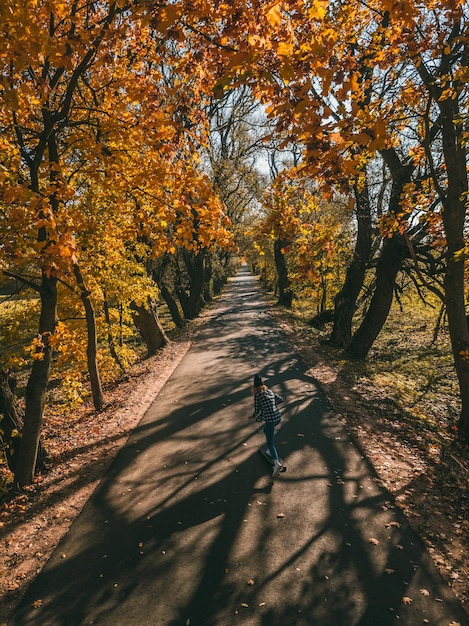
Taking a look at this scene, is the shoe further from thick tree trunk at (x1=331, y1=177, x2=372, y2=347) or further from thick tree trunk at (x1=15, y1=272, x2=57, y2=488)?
thick tree trunk at (x1=331, y1=177, x2=372, y2=347)

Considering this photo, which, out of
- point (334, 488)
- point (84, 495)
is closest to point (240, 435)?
point (334, 488)

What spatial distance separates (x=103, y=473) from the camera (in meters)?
7.43

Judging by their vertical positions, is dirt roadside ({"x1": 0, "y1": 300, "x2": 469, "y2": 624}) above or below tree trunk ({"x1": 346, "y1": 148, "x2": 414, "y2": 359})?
below

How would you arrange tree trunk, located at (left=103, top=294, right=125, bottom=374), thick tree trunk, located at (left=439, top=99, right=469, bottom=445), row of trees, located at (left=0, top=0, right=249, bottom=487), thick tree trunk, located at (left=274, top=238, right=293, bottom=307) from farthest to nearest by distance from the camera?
thick tree trunk, located at (left=274, top=238, right=293, bottom=307) < tree trunk, located at (left=103, top=294, right=125, bottom=374) < thick tree trunk, located at (left=439, top=99, right=469, bottom=445) < row of trees, located at (left=0, top=0, right=249, bottom=487)

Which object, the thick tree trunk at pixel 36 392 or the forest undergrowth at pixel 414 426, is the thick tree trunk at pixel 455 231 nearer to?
the forest undergrowth at pixel 414 426

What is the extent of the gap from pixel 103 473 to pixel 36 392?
2.09 metres

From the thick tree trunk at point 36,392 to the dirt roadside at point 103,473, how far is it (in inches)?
17.4

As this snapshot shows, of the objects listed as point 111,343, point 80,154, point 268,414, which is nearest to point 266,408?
point 268,414

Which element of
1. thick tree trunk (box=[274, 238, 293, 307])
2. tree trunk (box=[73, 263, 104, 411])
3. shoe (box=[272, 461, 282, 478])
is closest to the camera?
shoe (box=[272, 461, 282, 478])

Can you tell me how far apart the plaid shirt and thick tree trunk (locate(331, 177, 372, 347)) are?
9.64 m

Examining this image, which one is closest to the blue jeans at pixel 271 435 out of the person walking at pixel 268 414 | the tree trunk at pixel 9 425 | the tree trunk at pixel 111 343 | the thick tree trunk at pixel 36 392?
the person walking at pixel 268 414

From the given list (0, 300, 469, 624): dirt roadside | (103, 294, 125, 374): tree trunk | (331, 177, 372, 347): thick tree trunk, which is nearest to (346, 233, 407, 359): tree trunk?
(331, 177, 372, 347): thick tree trunk

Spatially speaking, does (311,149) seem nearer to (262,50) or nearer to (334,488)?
(262,50)

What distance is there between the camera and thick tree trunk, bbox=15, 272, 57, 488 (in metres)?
7.00
